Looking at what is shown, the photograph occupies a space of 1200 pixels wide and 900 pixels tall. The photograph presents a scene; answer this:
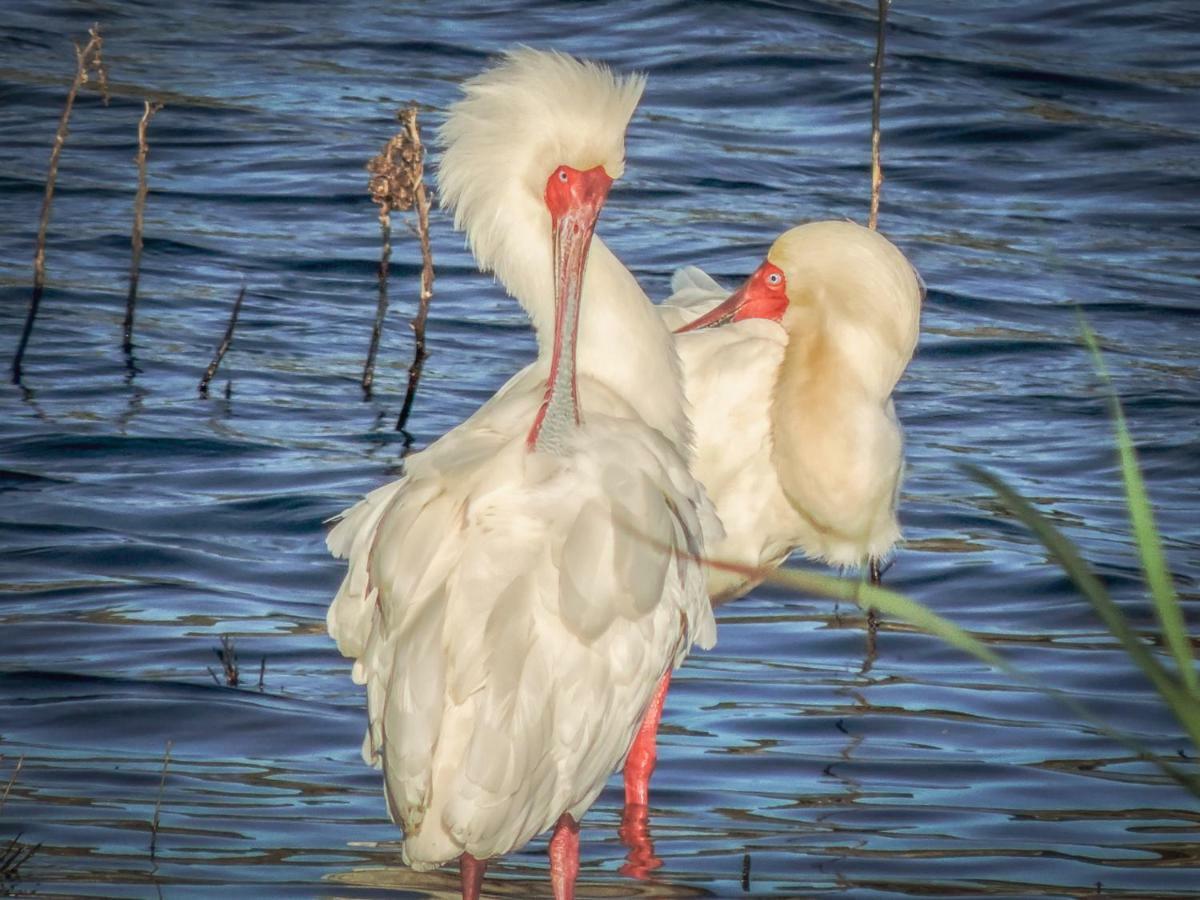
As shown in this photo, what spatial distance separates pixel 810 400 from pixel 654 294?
7.49 meters

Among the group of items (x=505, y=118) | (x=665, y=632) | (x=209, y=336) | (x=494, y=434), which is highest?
(x=505, y=118)

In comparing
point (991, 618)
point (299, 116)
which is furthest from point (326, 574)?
point (299, 116)

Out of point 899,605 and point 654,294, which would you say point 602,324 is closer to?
point 899,605

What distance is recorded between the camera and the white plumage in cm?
706

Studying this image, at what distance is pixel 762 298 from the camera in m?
7.30

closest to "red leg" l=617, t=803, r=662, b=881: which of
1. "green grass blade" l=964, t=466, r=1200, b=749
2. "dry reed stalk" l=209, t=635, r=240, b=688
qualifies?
"dry reed stalk" l=209, t=635, r=240, b=688

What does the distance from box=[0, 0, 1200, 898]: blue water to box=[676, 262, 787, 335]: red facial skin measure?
1.44 m

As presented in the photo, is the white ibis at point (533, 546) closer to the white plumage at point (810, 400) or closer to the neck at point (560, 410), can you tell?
the neck at point (560, 410)

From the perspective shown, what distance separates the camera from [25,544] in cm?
948

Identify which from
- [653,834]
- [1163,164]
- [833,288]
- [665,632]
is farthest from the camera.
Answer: [1163,164]

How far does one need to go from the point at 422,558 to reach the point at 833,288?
2.75 metres

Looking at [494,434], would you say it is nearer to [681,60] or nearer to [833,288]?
[833,288]

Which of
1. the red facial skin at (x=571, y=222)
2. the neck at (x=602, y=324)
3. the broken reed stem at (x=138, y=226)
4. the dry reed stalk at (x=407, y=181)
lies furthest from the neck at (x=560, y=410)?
the broken reed stem at (x=138, y=226)

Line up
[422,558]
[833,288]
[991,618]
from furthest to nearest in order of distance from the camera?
[991,618], [833,288], [422,558]
